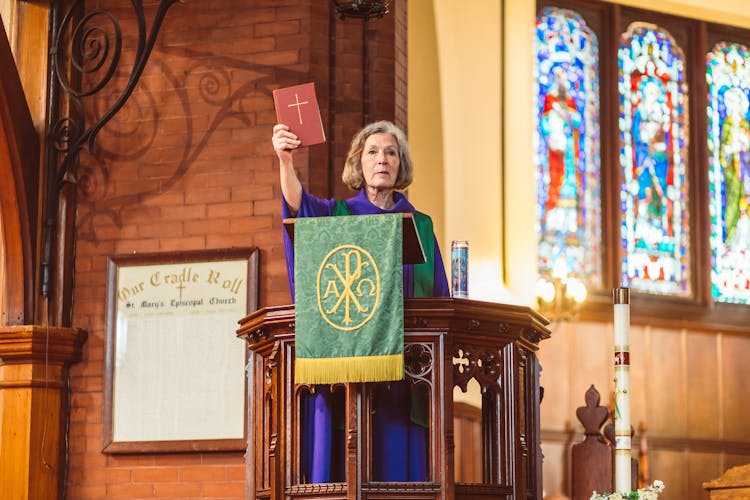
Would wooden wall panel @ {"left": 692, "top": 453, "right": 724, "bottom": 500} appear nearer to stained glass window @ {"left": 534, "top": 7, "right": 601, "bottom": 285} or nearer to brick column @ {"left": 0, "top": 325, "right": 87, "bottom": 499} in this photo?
stained glass window @ {"left": 534, "top": 7, "right": 601, "bottom": 285}

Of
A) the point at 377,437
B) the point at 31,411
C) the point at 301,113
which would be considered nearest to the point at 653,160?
the point at 31,411

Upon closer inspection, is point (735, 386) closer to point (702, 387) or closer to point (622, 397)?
point (702, 387)

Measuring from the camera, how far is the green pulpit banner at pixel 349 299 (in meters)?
4.40

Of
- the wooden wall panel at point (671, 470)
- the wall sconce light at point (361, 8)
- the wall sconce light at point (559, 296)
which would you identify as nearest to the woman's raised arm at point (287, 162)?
the wall sconce light at point (361, 8)

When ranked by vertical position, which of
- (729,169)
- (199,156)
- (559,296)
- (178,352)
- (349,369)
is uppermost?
(729,169)

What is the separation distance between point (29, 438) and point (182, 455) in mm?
725

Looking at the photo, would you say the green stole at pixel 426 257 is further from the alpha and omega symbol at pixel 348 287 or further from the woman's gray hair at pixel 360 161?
the alpha and omega symbol at pixel 348 287

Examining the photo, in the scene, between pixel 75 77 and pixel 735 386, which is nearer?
pixel 75 77

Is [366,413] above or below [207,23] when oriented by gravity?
below

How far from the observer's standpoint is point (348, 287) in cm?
448

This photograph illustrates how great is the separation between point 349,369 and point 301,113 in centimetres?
88

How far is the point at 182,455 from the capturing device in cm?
671

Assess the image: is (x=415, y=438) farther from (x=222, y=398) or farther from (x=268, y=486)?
(x=222, y=398)

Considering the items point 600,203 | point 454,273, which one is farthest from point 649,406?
point 454,273
